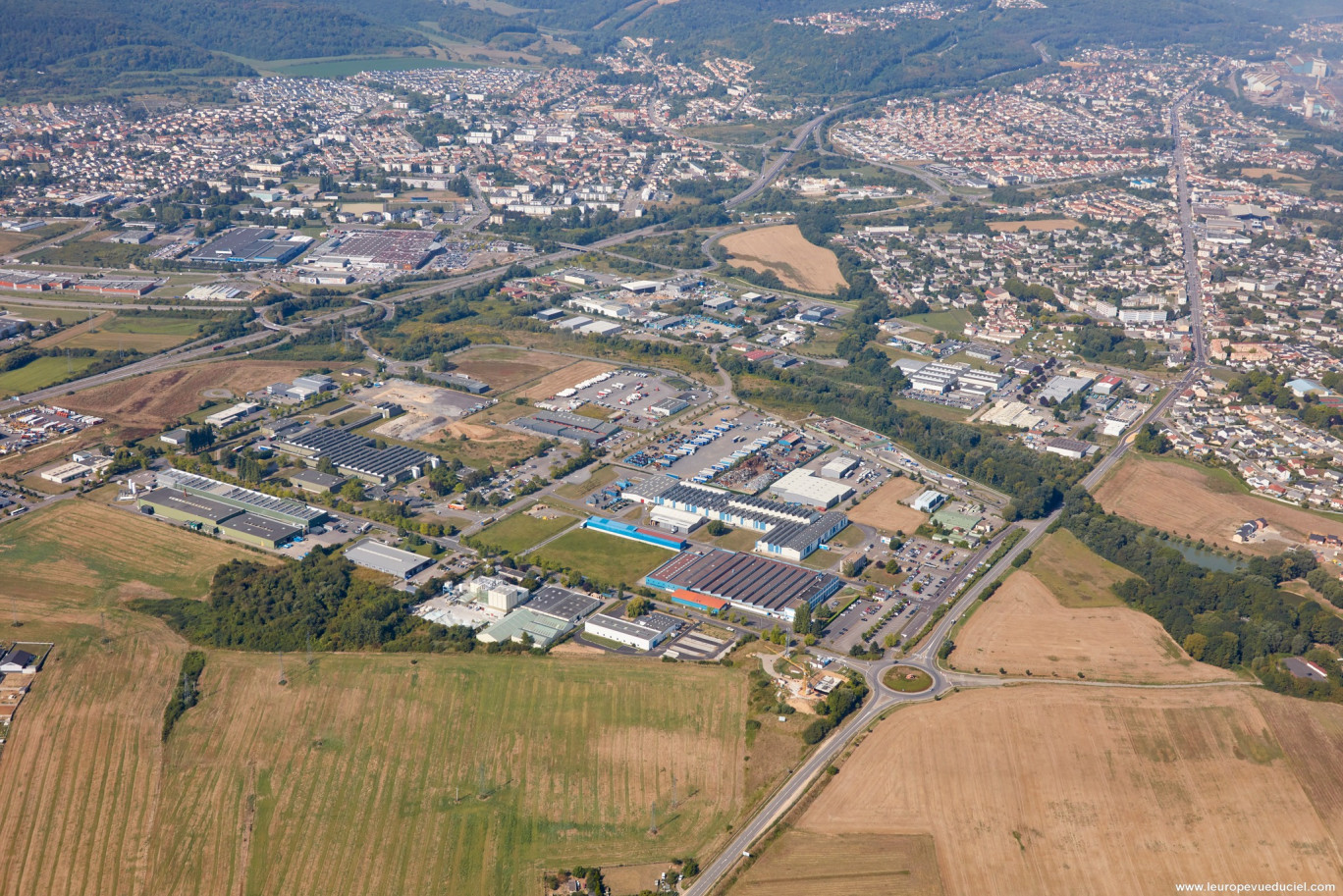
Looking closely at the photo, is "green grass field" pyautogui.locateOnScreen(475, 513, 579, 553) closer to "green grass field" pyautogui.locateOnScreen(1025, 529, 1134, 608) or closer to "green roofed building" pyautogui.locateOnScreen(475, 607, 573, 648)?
"green roofed building" pyautogui.locateOnScreen(475, 607, 573, 648)

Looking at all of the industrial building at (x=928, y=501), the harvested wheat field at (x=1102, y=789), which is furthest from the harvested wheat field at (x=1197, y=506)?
the harvested wheat field at (x=1102, y=789)

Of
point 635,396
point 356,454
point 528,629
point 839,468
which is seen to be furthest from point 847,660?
point 635,396

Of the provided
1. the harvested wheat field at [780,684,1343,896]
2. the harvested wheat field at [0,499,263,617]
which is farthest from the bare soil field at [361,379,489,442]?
the harvested wheat field at [780,684,1343,896]

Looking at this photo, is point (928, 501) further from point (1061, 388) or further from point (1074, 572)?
point (1061, 388)

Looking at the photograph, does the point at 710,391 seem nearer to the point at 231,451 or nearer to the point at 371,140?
the point at 231,451

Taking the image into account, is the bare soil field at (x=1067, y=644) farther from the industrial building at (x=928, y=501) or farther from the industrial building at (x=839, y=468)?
the industrial building at (x=839, y=468)

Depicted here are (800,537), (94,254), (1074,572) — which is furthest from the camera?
(94,254)
